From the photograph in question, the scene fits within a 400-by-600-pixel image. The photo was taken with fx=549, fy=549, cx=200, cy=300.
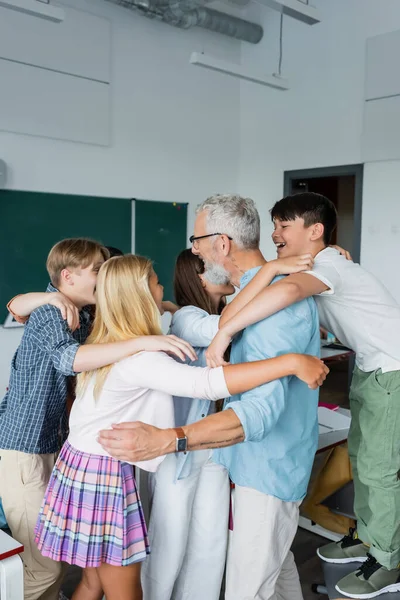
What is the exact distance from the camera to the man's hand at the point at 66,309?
1.81 meters

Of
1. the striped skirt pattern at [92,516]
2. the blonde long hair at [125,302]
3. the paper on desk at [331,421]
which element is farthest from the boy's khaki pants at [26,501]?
the paper on desk at [331,421]

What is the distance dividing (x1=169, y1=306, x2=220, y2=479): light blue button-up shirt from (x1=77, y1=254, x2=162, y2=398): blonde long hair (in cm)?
22

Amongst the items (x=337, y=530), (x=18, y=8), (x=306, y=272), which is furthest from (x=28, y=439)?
(x=18, y=8)

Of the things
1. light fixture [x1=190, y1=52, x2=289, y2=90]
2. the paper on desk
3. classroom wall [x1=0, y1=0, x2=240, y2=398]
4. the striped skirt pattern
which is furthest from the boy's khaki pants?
light fixture [x1=190, y1=52, x2=289, y2=90]

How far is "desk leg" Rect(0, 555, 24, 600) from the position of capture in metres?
1.50

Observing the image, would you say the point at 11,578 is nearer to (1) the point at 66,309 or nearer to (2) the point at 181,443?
(2) the point at 181,443

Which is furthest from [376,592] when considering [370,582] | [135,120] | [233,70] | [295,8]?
[135,120]

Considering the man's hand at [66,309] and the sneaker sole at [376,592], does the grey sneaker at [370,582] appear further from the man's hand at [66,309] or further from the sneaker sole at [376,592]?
the man's hand at [66,309]

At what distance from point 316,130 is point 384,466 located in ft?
16.8

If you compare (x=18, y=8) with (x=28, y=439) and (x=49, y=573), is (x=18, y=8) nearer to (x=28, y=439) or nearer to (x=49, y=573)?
(x=28, y=439)

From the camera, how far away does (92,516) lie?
1642 millimetres

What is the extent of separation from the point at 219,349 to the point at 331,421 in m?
1.51

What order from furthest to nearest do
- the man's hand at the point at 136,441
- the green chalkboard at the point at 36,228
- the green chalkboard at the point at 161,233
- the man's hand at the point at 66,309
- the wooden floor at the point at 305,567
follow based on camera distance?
the green chalkboard at the point at 161,233, the green chalkboard at the point at 36,228, the wooden floor at the point at 305,567, the man's hand at the point at 66,309, the man's hand at the point at 136,441

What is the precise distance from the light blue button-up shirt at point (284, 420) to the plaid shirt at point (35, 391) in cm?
63
